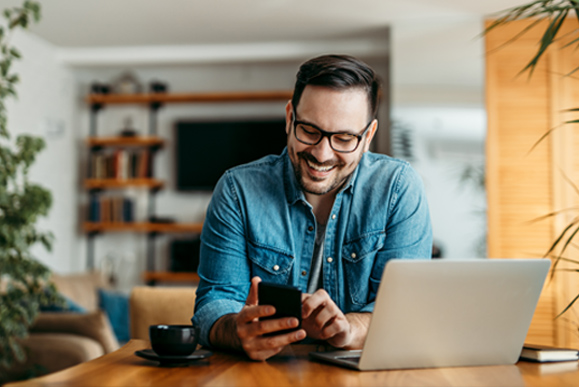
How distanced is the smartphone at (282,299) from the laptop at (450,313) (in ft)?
0.38

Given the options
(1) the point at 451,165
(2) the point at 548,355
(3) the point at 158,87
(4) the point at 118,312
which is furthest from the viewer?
(3) the point at 158,87

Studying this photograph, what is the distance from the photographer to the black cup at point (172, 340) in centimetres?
106

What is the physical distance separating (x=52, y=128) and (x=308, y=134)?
14.8 ft

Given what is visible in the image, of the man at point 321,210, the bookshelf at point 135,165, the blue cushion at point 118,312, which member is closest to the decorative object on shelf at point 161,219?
the bookshelf at point 135,165

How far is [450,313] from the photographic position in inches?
41.3

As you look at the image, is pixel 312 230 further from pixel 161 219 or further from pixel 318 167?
pixel 161 219

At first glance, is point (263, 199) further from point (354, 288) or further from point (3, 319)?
point (3, 319)

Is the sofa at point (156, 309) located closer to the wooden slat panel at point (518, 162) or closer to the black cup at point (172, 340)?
the black cup at point (172, 340)

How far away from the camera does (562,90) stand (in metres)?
4.33

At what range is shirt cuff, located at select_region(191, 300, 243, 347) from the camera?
1.30 metres

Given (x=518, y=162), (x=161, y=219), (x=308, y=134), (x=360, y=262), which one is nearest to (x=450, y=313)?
(x=360, y=262)

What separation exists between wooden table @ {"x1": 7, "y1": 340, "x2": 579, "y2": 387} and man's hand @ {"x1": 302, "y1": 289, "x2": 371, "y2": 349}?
7 cm

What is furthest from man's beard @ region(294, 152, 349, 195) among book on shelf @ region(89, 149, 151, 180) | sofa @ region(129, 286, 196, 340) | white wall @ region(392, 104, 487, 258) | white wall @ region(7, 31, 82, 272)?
book on shelf @ region(89, 149, 151, 180)

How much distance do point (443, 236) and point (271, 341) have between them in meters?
3.66
